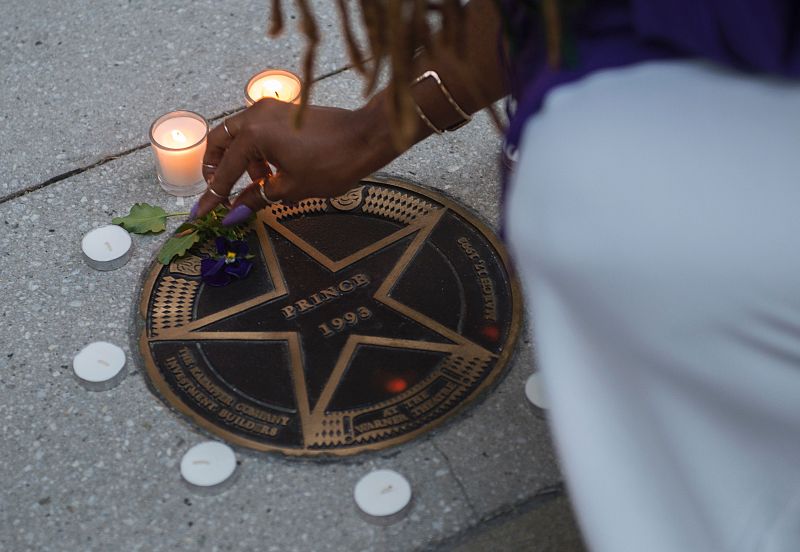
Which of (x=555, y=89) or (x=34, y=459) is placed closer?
(x=555, y=89)

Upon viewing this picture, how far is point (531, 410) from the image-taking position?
5.53ft

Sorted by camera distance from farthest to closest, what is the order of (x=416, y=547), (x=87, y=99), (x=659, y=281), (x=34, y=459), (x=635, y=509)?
(x=87, y=99)
(x=34, y=459)
(x=416, y=547)
(x=635, y=509)
(x=659, y=281)

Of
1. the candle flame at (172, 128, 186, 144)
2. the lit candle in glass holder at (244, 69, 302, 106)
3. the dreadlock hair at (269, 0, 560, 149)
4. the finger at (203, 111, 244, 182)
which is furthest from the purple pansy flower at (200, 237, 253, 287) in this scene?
the dreadlock hair at (269, 0, 560, 149)

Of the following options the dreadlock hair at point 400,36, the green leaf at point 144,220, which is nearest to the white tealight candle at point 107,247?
the green leaf at point 144,220

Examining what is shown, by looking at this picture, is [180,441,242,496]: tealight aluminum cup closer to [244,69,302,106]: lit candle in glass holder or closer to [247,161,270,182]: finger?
[247,161,270,182]: finger

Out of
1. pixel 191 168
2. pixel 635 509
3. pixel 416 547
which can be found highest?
A: pixel 635 509

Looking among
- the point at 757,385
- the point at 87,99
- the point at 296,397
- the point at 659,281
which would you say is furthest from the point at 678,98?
the point at 87,99

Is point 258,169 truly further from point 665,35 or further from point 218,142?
point 665,35

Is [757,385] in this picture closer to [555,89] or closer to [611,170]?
[611,170]

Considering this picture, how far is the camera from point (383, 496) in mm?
1564

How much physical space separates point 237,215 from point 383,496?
0.58m

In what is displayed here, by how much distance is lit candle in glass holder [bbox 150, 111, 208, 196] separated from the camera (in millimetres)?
1983

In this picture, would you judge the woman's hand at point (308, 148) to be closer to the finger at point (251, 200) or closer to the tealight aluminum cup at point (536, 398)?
the finger at point (251, 200)

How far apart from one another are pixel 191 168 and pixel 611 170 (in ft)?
3.91
